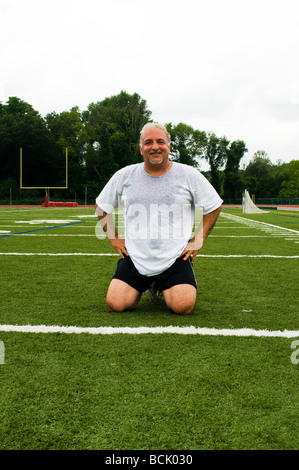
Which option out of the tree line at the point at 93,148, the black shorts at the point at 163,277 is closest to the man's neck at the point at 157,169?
the black shorts at the point at 163,277

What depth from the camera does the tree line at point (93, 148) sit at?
4053 cm

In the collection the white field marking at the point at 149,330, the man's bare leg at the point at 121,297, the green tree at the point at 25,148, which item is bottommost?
the white field marking at the point at 149,330

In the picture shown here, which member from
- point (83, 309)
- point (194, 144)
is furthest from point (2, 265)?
point (194, 144)

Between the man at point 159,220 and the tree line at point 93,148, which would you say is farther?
the tree line at point 93,148

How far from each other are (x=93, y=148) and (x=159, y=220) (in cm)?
5765

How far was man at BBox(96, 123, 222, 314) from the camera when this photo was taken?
11.1 ft

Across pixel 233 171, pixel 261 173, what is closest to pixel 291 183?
pixel 261 173

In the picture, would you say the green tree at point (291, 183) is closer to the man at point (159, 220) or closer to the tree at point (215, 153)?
the tree at point (215, 153)

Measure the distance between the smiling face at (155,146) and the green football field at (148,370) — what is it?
1.18m

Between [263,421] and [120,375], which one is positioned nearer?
[263,421]

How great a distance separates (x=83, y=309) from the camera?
3387 millimetres

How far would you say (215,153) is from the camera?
71.9m

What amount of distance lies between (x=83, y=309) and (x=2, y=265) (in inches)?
94.5
